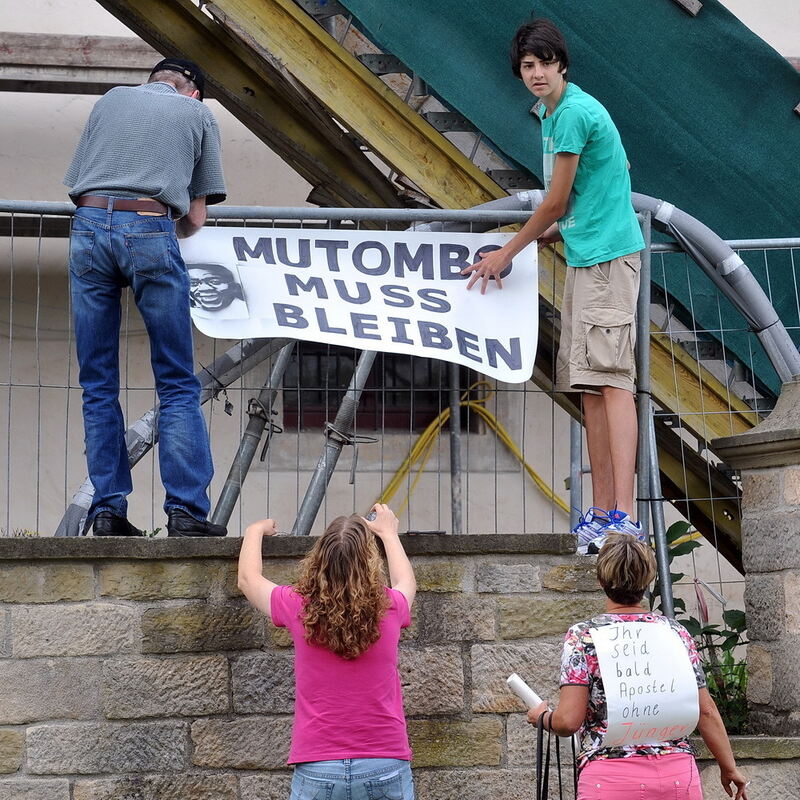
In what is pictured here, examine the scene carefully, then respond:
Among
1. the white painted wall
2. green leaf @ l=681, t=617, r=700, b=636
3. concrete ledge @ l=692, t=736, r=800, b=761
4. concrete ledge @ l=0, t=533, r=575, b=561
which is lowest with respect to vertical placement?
concrete ledge @ l=692, t=736, r=800, b=761

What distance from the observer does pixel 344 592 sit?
3693mm

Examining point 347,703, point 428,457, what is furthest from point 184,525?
point 428,457

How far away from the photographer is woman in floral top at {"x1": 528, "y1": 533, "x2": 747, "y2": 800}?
3439 millimetres

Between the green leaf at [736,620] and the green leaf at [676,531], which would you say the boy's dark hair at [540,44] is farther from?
the green leaf at [736,620]

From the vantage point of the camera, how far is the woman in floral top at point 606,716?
135 inches

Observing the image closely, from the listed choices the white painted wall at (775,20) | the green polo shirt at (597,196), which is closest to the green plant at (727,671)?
the green polo shirt at (597,196)

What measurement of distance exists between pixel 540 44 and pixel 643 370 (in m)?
1.31

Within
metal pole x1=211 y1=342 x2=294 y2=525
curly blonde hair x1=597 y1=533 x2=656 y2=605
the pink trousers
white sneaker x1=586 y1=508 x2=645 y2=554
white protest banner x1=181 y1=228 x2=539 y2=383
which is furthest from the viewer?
metal pole x1=211 y1=342 x2=294 y2=525

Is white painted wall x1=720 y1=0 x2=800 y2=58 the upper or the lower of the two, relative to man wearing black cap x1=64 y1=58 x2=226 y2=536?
upper

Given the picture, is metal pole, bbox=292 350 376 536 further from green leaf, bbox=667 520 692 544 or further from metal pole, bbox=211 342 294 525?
green leaf, bbox=667 520 692 544

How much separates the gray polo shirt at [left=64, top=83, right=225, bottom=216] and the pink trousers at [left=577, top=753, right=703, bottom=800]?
245 centimetres

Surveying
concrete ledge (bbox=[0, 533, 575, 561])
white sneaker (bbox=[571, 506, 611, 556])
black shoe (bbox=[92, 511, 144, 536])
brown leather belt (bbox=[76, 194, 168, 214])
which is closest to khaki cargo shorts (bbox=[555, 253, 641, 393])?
white sneaker (bbox=[571, 506, 611, 556])

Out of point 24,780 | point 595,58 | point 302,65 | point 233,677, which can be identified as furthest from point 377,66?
point 24,780

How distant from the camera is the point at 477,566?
484cm
